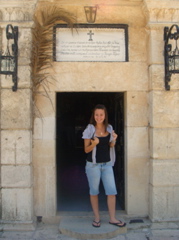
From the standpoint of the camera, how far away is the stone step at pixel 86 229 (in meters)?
3.94

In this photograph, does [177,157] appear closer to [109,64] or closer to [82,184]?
[109,64]

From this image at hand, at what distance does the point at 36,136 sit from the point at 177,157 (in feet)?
7.73

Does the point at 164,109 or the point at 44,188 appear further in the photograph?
the point at 44,188

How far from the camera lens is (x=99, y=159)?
160 inches

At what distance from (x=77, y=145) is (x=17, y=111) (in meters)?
5.79

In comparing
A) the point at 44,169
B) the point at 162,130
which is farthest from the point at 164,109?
the point at 44,169

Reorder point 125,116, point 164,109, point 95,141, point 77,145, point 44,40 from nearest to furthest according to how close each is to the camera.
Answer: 1. point 95,141
2. point 164,109
3. point 44,40
4. point 125,116
5. point 77,145

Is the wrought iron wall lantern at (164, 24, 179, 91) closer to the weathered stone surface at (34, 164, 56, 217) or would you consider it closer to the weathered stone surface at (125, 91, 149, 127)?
the weathered stone surface at (125, 91, 149, 127)

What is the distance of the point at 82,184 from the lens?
256 inches

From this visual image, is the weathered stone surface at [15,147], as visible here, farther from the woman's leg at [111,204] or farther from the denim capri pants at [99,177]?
the woman's leg at [111,204]

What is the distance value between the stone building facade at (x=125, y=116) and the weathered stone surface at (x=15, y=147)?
0.6 inches

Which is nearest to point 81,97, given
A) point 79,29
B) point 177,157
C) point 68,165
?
point 68,165

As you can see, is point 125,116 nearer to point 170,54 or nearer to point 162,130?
point 162,130

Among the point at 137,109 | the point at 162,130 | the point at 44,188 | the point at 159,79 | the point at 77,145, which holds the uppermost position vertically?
the point at 159,79
